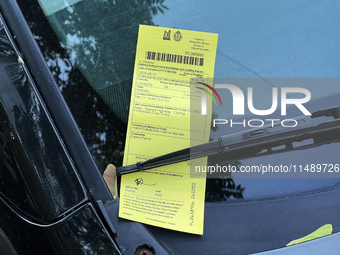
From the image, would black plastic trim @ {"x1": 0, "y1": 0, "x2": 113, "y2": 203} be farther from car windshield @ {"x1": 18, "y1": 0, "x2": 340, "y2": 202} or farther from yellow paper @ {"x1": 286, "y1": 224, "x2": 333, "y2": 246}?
yellow paper @ {"x1": 286, "y1": 224, "x2": 333, "y2": 246}

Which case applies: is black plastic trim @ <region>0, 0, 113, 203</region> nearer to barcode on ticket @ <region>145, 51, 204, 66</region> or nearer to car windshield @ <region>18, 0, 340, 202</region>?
car windshield @ <region>18, 0, 340, 202</region>

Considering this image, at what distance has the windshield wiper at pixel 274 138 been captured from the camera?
0.93 meters

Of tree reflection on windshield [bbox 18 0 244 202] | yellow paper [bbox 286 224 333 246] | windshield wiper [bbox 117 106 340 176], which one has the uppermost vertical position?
tree reflection on windshield [bbox 18 0 244 202]

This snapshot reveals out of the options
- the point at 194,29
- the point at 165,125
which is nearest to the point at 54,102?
the point at 165,125

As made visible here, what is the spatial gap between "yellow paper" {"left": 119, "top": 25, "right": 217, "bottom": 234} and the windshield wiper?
59 millimetres

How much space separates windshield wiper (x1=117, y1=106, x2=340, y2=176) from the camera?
→ 0.93 metres

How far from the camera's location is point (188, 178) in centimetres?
97

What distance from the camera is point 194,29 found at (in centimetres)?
98

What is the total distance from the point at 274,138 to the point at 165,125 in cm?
33

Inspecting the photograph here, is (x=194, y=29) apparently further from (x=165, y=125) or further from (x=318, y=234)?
(x=318, y=234)

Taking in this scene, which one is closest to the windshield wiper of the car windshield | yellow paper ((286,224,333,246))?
the car windshield

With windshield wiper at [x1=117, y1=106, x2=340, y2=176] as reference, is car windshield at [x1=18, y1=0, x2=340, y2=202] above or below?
above

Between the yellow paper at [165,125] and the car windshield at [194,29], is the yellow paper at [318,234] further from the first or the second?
the yellow paper at [165,125]

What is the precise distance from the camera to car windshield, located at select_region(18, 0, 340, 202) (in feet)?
3.14
